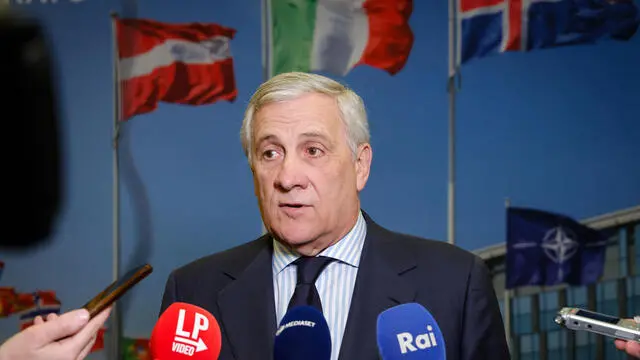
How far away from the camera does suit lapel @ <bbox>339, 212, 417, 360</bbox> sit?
1.59m

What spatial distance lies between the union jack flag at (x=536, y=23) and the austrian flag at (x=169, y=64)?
1270 mm

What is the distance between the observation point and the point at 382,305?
1645 millimetres

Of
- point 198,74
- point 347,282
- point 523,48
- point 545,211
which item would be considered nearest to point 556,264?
point 545,211

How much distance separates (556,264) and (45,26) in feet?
9.79

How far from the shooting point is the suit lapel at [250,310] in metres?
1.64

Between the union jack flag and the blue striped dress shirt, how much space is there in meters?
2.38

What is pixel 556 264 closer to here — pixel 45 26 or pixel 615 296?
pixel 615 296

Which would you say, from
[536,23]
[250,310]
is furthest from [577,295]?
[250,310]

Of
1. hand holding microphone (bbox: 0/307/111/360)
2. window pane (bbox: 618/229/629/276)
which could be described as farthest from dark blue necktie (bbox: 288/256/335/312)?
window pane (bbox: 618/229/629/276)

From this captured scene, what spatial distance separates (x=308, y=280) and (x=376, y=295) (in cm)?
15

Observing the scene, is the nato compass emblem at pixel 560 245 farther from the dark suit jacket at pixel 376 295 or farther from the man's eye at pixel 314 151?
the man's eye at pixel 314 151

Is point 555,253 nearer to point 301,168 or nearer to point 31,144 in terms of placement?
point 301,168

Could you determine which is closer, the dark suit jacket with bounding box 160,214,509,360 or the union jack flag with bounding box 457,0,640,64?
the dark suit jacket with bounding box 160,214,509,360

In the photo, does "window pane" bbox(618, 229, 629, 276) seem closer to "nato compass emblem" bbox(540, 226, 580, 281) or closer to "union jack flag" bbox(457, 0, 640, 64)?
"nato compass emblem" bbox(540, 226, 580, 281)
